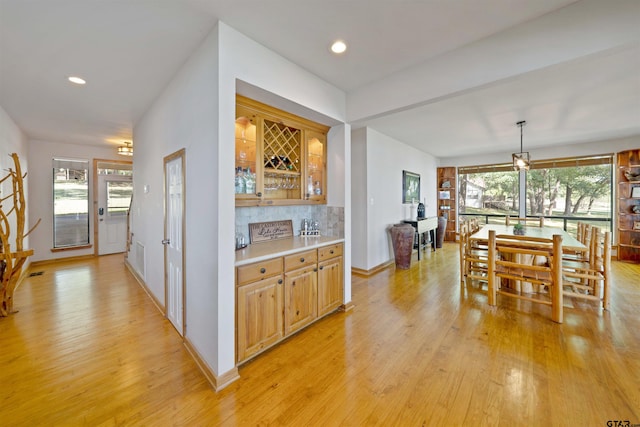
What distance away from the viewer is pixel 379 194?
490cm

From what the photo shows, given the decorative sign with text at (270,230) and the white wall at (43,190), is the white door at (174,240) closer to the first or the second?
the decorative sign with text at (270,230)

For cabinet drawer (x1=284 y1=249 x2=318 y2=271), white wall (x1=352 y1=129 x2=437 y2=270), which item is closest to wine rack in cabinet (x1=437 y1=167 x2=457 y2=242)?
white wall (x1=352 y1=129 x2=437 y2=270)

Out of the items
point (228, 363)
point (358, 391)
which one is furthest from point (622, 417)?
point (228, 363)

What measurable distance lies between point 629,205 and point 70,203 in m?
12.1

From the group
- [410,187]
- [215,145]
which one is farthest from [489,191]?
[215,145]

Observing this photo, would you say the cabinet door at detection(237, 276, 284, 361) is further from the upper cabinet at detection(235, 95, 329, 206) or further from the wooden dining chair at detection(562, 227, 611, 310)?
the wooden dining chair at detection(562, 227, 611, 310)

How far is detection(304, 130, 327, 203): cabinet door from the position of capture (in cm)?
312

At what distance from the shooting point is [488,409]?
1619 millimetres

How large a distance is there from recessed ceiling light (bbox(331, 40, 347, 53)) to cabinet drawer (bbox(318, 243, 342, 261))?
1913mm

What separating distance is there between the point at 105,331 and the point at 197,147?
2228 millimetres

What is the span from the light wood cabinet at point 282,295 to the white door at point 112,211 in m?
A: 6.07

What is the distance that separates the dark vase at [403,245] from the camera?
4.82m

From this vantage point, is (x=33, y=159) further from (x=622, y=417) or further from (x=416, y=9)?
(x=622, y=417)

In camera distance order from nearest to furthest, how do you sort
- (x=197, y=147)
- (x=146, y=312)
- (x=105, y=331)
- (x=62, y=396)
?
(x=62, y=396)
(x=197, y=147)
(x=105, y=331)
(x=146, y=312)
